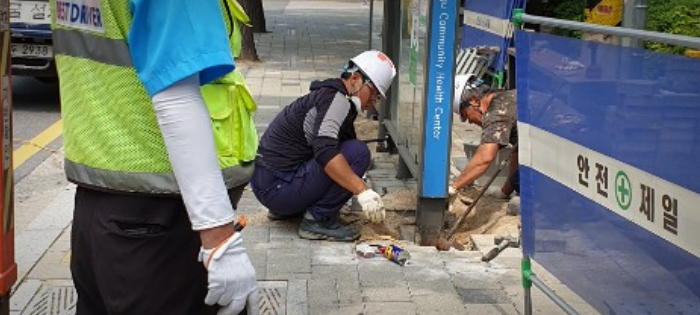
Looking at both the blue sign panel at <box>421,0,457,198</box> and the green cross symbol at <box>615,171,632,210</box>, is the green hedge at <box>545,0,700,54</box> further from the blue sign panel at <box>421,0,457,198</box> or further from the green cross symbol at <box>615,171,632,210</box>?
the green cross symbol at <box>615,171,632,210</box>

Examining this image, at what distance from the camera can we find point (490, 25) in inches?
351

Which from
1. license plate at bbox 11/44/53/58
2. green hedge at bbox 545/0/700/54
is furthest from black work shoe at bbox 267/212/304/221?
license plate at bbox 11/44/53/58

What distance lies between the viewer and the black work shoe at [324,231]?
5574 millimetres

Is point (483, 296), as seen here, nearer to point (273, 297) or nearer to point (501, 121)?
point (273, 297)

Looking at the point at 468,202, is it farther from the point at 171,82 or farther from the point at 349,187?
the point at 171,82

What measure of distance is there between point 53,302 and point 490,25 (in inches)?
220

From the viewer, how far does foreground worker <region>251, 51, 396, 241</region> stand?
17.8 ft

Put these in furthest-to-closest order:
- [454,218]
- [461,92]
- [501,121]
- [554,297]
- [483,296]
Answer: [454,218] → [461,92] → [501,121] → [483,296] → [554,297]

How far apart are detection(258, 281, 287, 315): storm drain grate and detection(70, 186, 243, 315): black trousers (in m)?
2.01

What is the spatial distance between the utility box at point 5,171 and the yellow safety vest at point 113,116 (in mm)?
572

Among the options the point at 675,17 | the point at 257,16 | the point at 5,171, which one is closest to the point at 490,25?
the point at 675,17

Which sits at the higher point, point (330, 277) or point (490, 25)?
point (490, 25)

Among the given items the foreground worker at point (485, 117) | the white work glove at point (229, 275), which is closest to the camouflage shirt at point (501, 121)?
the foreground worker at point (485, 117)

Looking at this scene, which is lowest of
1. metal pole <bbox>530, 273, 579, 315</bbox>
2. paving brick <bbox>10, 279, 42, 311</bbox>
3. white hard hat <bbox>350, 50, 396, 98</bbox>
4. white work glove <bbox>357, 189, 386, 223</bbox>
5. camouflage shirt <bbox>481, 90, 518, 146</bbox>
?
paving brick <bbox>10, 279, 42, 311</bbox>
